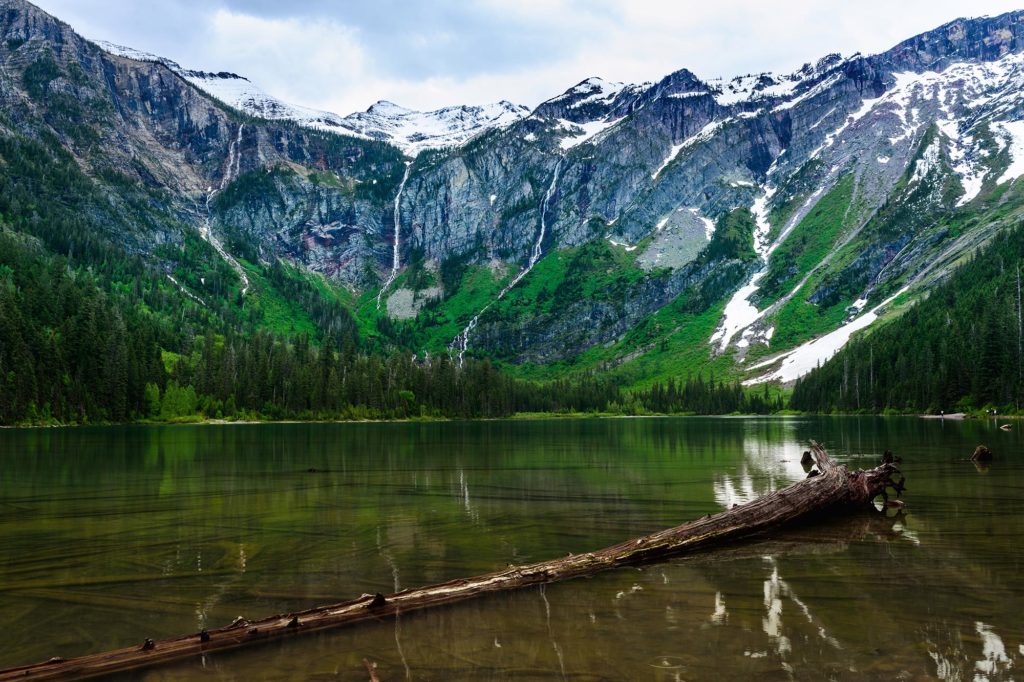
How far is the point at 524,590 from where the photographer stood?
15016mm

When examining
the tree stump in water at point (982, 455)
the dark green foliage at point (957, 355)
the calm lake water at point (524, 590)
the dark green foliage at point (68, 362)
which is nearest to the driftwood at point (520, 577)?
the calm lake water at point (524, 590)

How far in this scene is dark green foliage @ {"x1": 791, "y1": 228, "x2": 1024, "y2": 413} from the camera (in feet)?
415

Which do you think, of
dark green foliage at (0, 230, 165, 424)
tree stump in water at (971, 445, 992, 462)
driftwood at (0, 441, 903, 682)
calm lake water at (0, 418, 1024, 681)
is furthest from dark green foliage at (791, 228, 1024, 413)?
dark green foliage at (0, 230, 165, 424)

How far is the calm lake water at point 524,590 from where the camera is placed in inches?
429

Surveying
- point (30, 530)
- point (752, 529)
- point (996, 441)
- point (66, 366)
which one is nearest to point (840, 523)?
point (752, 529)

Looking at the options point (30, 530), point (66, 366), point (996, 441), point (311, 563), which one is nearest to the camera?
point (311, 563)

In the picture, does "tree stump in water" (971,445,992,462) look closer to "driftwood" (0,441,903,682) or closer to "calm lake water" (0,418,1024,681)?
"calm lake water" (0,418,1024,681)

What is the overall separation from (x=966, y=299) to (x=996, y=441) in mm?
140130

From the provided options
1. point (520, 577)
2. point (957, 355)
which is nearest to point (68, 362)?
point (520, 577)

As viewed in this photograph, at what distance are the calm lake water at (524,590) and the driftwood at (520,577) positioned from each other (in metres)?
0.46

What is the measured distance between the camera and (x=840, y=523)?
23453mm

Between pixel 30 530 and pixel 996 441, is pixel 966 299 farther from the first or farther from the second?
pixel 30 530

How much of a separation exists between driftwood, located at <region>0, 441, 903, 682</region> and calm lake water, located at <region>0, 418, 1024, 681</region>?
0.46 metres

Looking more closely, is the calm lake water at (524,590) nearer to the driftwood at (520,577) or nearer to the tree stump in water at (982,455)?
the driftwood at (520,577)
